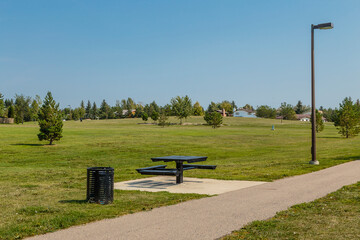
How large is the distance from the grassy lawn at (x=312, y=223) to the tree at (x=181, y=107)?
103066 millimetres

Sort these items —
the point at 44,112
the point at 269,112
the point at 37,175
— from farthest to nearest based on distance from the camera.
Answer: the point at 269,112 → the point at 44,112 → the point at 37,175

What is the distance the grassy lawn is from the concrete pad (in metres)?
3.08

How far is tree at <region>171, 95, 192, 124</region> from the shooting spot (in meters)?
112

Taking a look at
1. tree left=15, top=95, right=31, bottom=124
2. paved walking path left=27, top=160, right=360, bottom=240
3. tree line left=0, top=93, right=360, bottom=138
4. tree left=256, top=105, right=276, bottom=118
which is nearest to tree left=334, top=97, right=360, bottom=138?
tree line left=0, top=93, right=360, bottom=138

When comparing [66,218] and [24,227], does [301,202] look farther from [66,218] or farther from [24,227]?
[24,227]

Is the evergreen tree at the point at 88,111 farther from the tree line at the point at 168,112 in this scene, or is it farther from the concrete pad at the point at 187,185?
the concrete pad at the point at 187,185

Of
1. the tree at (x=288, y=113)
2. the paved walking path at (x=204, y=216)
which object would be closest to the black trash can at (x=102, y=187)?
the paved walking path at (x=204, y=216)

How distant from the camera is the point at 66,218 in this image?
738cm

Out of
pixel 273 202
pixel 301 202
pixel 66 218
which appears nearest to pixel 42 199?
pixel 66 218

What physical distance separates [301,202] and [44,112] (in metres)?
30.9

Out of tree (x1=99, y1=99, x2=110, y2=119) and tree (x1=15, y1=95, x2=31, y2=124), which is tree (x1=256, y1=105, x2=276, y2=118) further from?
tree (x1=15, y1=95, x2=31, y2=124)

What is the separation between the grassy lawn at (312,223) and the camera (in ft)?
20.8

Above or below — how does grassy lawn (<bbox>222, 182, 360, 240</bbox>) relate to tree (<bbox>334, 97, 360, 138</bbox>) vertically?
below

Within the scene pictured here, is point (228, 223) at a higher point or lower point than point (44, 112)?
lower
